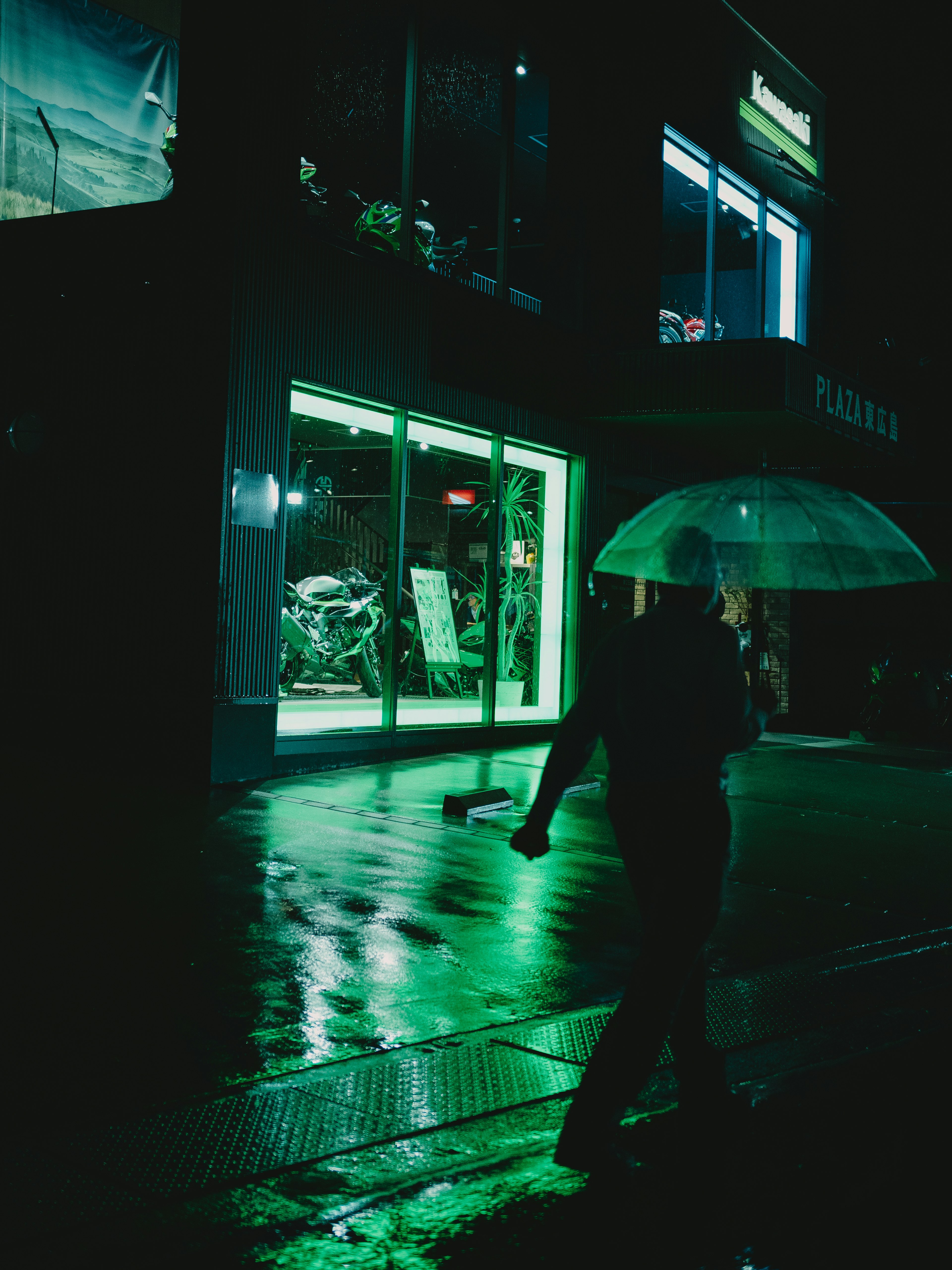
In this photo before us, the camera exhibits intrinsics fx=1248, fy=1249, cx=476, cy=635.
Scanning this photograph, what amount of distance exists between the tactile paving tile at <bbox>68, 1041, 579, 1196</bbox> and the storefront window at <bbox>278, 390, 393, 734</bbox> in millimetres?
6848

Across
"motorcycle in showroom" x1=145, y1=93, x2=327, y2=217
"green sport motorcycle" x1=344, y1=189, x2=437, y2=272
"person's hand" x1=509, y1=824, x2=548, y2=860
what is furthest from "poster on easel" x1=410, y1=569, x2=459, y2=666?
"person's hand" x1=509, y1=824, x2=548, y2=860

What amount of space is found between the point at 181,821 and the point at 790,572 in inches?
198

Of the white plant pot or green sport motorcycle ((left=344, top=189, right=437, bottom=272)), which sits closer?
green sport motorcycle ((left=344, top=189, right=437, bottom=272))

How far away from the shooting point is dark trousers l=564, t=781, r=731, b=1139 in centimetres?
353

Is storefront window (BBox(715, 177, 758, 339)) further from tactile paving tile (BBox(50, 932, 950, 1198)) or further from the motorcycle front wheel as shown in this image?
tactile paving tile (BBox(50, 932, 950, 1198))

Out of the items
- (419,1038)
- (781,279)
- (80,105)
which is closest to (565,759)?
(419,1038)

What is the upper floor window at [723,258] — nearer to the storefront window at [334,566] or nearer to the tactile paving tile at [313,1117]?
the storefront window at [334,566]

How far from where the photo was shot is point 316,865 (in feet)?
24.6

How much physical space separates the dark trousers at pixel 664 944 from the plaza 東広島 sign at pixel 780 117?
1708 centimetres

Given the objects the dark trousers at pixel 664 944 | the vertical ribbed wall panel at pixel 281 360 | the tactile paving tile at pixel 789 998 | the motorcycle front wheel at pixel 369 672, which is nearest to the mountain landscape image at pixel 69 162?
the vertical ribbed wall panel at pixel 281 360

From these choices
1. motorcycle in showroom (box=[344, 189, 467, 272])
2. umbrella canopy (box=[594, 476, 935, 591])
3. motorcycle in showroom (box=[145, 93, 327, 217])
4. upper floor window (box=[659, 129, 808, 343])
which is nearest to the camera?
umbrella canopy (box=[594, 476, 935, 591])

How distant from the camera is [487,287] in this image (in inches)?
560

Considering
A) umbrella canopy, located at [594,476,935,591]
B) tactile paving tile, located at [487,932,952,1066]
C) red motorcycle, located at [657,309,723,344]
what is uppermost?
red motorcycle, located at [657,309,723,344]

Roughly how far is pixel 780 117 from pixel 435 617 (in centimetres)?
1138
